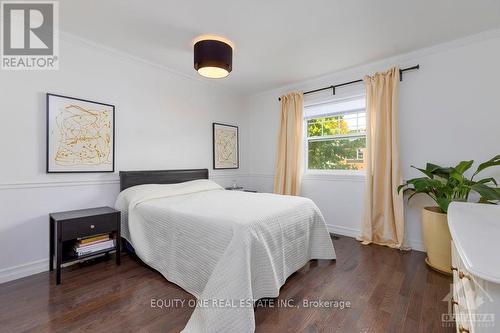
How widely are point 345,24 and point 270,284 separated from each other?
2.44 meters

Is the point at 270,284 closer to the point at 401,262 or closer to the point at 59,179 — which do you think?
the point at 401,262

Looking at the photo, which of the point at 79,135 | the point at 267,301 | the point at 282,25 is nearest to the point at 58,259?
the point at 79,135

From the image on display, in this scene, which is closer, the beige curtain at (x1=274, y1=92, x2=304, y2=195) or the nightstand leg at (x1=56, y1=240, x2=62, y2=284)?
the nightstand leg at (x1=56, y1=240, x2=62, y2=284)

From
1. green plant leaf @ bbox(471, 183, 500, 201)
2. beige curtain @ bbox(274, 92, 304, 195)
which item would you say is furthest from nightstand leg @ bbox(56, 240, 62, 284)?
green plant leaf @ bbox(471, 183, 500, 201)

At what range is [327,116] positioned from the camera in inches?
147

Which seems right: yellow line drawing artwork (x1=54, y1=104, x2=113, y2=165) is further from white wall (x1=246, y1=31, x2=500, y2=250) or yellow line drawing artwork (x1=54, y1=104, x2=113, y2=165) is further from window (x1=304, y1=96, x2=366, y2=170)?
white wall (x1=246, y1=31, x2=500, y2=250)

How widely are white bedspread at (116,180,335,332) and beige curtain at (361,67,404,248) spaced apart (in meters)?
0.98

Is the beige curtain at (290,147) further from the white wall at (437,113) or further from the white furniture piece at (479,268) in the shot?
the white furniture piece at (479,268)

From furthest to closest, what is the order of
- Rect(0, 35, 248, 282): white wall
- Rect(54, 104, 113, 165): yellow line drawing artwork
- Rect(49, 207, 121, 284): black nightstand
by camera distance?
1. Rect(54, 104, 113, 165): yellow line drawing artwork
2. Rect(0, 35, 248, 282): white wall
3. Rect(49, 207, 121, 284): black nightstand

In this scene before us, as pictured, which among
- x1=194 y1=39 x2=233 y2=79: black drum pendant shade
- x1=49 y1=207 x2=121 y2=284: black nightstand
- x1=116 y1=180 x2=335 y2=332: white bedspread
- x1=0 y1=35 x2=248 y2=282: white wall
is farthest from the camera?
x1=194 y1=39 x2=233 y2=79: black drum pendant shade

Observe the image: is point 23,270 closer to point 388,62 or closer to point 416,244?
point 416,244

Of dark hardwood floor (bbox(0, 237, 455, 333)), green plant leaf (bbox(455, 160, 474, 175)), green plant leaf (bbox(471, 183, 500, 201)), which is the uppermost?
green plant leaf (bbox(455, 160, 474, 175))

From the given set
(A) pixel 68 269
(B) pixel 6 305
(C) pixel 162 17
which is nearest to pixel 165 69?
(C) pixel 162 17

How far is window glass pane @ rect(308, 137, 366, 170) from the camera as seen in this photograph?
3426 millimetres
